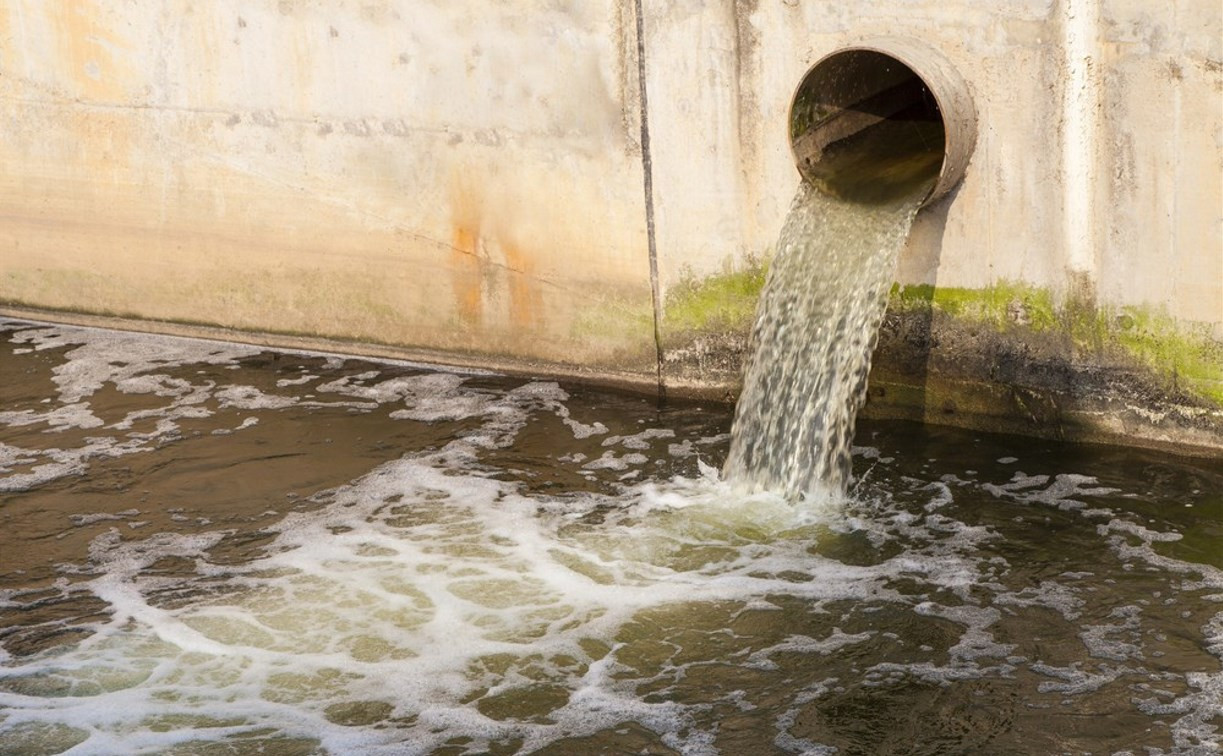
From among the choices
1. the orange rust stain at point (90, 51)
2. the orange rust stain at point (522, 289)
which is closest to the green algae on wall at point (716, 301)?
the orange rust stain at point (522, 289)

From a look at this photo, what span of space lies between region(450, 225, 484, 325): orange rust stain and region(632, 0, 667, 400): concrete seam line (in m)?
0.99

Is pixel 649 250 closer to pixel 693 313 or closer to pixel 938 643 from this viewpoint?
pixel 693 313

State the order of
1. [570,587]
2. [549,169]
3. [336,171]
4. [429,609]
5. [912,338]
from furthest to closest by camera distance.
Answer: [336,171]
[549,169]
[912,338]
[570,587]
[429,609]

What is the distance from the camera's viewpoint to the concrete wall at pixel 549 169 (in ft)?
20.5

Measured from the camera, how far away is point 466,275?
7.96 metres

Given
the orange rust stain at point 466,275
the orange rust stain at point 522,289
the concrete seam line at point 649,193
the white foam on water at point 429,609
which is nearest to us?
the white foam on water at point 429,609

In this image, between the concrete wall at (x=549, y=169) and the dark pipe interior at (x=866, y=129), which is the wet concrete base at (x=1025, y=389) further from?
the dark pipe interior at (x=866, y=129)

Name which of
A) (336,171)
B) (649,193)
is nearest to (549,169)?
(649,193)

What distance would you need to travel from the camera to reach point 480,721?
480cm

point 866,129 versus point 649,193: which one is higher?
point 866,129

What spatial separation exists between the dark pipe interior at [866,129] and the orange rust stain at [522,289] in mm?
1689

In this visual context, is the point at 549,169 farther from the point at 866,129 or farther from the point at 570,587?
the point at 570,587

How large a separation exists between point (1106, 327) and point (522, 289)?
2.95m

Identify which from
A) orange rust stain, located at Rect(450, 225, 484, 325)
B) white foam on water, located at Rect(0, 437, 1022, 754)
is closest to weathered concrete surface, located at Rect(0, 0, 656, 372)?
orange rust stain, located at Rect(450, 225, 484, 325)
